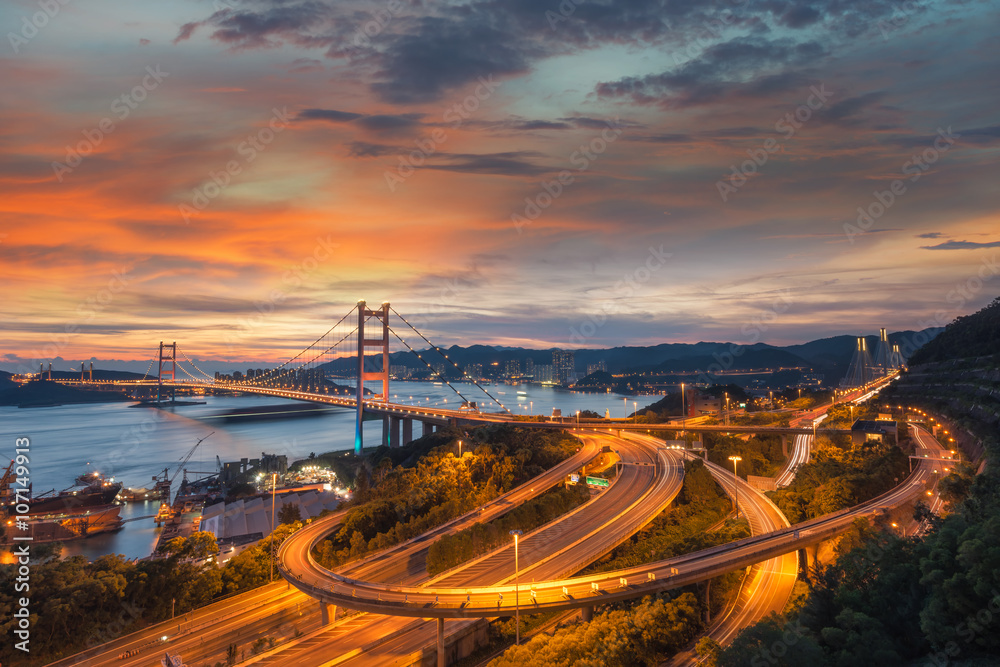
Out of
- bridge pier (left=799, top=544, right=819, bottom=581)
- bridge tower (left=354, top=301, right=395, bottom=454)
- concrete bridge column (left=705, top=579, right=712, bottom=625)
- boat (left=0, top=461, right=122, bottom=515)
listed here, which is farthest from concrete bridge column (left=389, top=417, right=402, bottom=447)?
concrete bridge column (left=705, top=579, right=712, bottom=625)

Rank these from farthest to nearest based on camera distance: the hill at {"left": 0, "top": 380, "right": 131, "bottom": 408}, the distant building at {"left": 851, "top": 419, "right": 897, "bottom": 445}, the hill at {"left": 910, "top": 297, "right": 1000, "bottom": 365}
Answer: the hill at {"left": 0, "top": 380, "right": 131, "bottom": 408}
the hill at {"left": 910, "top": 297, "right": 1000, "bottom": 365}
the distant building at {"left": 851, "top": 419, "right": 897, "bottom": 445}

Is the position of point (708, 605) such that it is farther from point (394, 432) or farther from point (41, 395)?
point (41, 395)

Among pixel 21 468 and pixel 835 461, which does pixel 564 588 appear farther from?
pixel 835 461

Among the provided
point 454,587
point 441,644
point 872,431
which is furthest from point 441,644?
point 872,431

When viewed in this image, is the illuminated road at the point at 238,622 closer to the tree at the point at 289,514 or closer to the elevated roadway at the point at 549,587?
the elevated roadway at the point at 549,587

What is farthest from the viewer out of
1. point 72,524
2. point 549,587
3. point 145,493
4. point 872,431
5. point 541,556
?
point 145,493

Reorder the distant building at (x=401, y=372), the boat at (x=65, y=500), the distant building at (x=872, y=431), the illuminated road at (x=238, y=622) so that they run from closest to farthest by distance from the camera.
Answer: the illuminated road at (x=238, y=622), the distant building at (x=872, y=431), the boat at (x=65, y=500), the distant building at (x=401, y=372)

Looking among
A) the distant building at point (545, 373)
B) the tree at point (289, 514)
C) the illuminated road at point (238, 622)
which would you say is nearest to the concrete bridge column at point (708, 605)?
the illuminated road at point (238, 622)

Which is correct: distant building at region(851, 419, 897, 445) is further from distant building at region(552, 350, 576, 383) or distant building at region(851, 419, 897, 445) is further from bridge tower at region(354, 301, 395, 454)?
distant building at region(552, 350, 576, 383)

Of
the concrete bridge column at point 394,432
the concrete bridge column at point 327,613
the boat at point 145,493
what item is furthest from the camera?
the concrete bridge column at point 394,432
